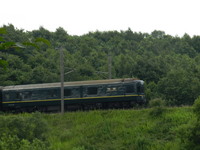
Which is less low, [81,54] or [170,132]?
[81,54]

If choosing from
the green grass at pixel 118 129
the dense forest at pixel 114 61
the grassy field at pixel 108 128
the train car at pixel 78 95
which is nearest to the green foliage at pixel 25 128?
the grassy field at pixel 108 128

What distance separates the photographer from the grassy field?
2705 cm

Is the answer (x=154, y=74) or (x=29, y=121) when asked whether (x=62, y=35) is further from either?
(x=29, y=121)

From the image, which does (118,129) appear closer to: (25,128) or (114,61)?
(25,128)

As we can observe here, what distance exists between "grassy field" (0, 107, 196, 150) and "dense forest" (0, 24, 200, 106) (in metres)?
4.98

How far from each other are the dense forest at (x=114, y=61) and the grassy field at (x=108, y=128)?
4981 millimetres

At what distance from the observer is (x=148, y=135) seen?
30.2 meters

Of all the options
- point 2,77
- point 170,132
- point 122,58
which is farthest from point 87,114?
point 122,58

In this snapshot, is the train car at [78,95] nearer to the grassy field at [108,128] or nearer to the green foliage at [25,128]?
the grassy field at [108,128]

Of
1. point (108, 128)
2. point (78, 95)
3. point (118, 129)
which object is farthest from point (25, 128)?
point (78, 95)

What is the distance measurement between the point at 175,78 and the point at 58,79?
2081 centimetres

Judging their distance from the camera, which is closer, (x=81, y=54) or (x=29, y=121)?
(x=29, y=121)

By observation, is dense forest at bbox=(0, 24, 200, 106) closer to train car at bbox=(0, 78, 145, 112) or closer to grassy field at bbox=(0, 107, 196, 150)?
train car at bbox=(0, 78, 145, 112)

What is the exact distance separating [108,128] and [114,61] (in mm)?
55742
